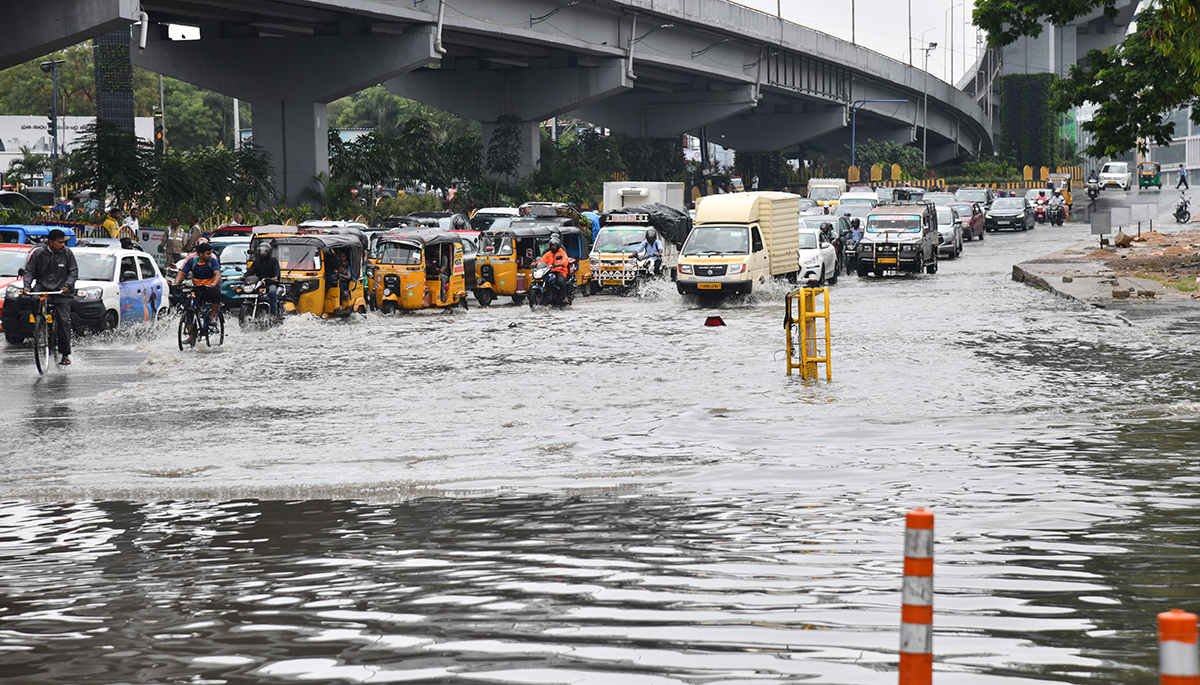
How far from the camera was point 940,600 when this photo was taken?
21.6 ft

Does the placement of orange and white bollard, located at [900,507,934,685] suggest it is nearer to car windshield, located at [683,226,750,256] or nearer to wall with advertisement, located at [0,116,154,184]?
car windshield, located at [683,226,750,256]

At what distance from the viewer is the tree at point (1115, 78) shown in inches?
1351

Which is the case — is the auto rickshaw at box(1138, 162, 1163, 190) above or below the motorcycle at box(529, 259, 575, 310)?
above

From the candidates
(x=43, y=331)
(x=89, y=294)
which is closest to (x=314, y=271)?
(x=89, y=294)

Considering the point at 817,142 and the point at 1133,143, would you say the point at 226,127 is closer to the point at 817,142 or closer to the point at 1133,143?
the point at 817,142

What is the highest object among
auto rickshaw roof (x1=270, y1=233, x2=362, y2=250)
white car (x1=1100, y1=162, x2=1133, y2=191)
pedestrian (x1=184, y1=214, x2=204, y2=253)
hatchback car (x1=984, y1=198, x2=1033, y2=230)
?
white car (x1=1100, y1=162, x2=1133, y2=191)

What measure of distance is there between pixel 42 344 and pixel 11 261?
5.79 m

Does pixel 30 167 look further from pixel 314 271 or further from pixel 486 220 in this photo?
pixel 314 271

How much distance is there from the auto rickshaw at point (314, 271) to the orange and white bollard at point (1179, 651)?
23081mm

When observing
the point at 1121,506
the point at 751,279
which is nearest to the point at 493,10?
the point at 751,279

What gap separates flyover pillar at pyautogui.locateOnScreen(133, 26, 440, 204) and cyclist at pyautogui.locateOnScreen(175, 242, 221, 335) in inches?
1001

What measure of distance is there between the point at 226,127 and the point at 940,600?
117256 mm

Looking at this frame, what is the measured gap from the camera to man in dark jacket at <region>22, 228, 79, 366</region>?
1855cm

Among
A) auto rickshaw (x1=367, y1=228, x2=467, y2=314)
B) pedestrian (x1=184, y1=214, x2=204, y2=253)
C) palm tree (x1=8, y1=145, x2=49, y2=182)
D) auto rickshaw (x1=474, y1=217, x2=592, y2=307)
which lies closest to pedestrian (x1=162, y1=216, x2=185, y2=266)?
pedestrian (x1=184, y1=214, x2=204, y2=253)
